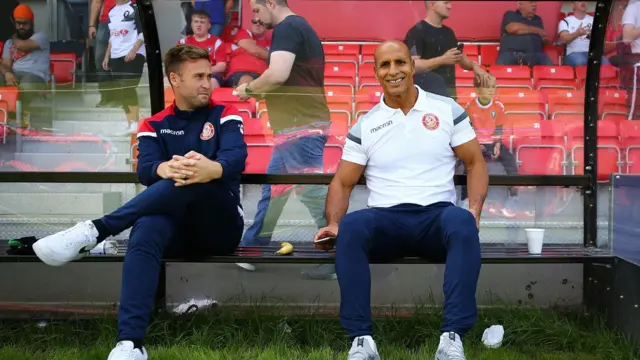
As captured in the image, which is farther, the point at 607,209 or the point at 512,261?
the point at 607,209

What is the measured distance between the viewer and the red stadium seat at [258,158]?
410 cm

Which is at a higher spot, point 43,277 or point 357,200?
point 357,200

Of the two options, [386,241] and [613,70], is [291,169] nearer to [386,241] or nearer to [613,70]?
[386,241]

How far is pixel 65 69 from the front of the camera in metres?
4.14

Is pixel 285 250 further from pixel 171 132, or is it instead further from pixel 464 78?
pixel 464 78

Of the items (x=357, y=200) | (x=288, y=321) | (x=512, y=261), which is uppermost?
(x=357, y=200)

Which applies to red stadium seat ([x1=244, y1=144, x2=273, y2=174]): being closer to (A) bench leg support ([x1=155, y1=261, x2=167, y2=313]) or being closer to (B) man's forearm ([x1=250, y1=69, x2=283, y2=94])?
(B) man's forearm ([x1=250, y1=69, x2=283, y2=94])

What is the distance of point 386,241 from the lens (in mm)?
3371

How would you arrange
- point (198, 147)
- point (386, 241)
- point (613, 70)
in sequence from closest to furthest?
1. point (386, 241)
2. point (198, 147)
3. point (613, 70)

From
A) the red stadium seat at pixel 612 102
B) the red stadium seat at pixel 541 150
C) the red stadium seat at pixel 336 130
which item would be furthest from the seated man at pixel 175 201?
the red stadium seat at pixel 612 102

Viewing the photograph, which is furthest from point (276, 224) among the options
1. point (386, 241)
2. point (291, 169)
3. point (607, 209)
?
point (607, 209)

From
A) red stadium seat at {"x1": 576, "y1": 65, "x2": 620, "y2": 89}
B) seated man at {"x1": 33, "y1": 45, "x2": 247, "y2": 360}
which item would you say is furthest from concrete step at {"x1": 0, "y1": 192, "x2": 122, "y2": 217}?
red stadium seat at {"x1": 576, "y1": 65, "x2": 620, "y2": 89}

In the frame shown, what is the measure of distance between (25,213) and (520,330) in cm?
271

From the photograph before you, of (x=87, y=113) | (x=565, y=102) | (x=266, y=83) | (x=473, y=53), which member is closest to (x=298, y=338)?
(x=266, y=83)
